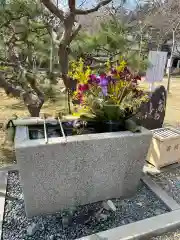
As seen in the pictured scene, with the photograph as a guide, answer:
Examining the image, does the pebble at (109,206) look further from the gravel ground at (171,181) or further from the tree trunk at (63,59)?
the tree trunk at (63,59)

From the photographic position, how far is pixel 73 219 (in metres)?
1.56

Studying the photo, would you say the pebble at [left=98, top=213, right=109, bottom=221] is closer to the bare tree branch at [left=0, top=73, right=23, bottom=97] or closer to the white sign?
the bare tree branch at [left=0, top=73, right=23, bottom=97]

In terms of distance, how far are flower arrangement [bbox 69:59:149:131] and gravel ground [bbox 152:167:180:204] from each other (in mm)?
712

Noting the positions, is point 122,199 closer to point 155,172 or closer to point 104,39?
point 155,172

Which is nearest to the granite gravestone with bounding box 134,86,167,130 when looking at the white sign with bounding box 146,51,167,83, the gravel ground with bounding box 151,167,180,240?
the gravel ground with bounding box 151,167,180,240

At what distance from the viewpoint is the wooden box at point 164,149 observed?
2199 mm

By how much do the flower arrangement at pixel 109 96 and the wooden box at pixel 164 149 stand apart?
0.62m

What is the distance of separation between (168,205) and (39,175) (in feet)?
3.28

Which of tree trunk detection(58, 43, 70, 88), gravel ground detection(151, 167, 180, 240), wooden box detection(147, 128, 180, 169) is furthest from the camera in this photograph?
tree trunk detection(58, 43, 70, 88)

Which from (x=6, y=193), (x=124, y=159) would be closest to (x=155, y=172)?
(x=124, y=159)

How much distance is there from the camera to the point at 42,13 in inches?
119

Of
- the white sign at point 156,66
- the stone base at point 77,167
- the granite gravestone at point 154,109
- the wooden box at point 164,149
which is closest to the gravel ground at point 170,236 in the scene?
the stone base at point 77,167

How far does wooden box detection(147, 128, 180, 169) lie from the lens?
7.22ft

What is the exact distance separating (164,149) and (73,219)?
1144 millimetres
